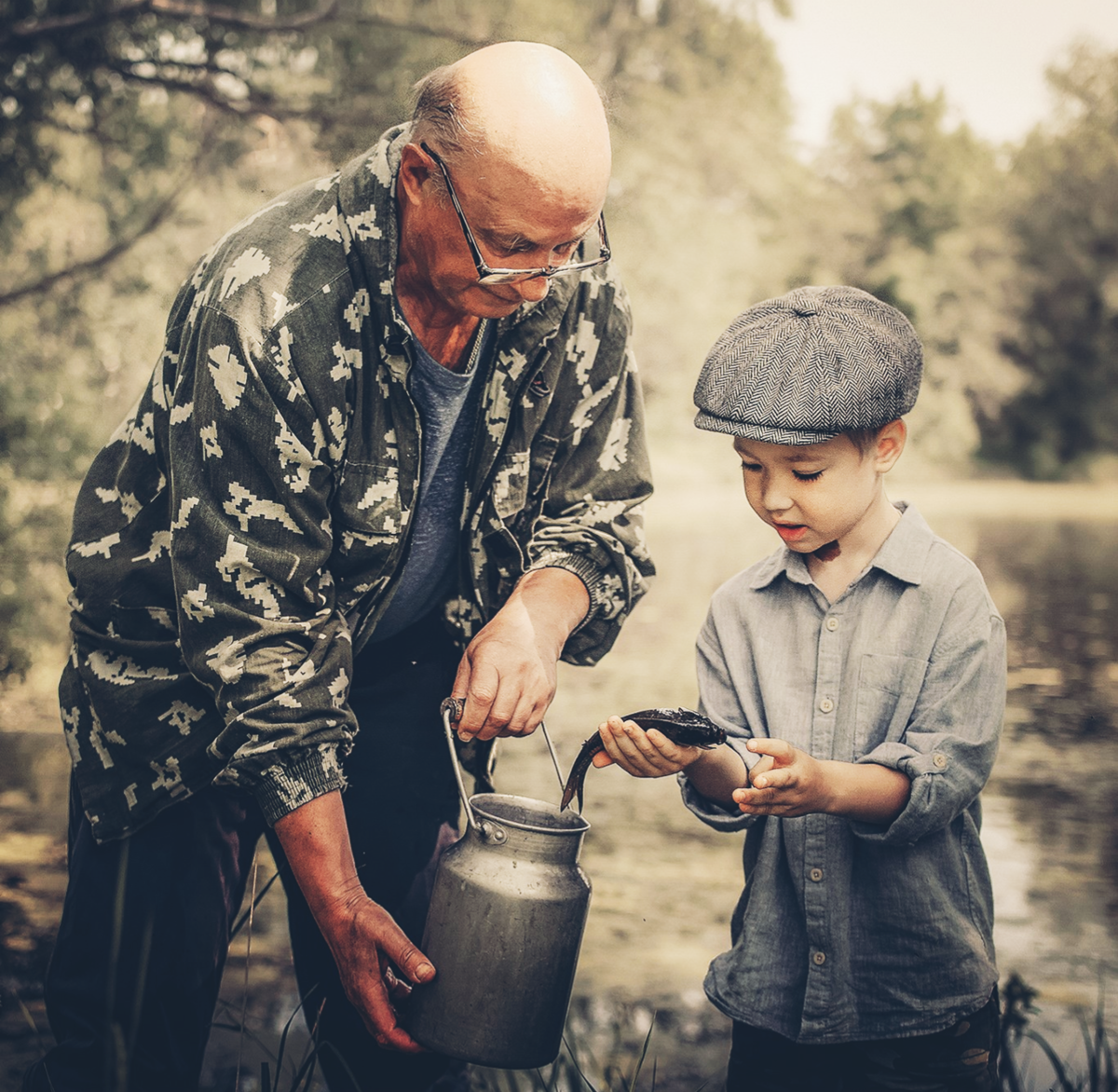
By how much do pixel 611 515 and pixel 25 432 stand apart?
193 inches

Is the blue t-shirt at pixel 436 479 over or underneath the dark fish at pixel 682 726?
over

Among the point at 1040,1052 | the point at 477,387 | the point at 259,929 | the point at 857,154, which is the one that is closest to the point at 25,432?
the point at 259,929

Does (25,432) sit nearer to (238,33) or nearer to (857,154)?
(238,33)

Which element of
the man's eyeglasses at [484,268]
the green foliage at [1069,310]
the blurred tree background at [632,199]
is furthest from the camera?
the green foliage at [1069,310]

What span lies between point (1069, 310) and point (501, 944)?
134 feet

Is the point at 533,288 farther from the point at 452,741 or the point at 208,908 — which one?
the point at 208,908

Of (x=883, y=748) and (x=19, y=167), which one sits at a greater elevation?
(x=19, y=167)

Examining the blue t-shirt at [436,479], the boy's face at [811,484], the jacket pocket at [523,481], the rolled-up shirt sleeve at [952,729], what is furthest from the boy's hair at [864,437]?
the blue t-shirt at [436,479]

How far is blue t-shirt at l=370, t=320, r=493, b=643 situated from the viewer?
2.56m

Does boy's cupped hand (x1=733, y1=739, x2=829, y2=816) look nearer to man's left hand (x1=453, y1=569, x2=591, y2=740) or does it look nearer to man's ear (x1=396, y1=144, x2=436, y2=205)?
man's left hand (x1=453, y1=569, x2=591, y2=740)

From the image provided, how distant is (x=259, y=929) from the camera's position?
15.0ft

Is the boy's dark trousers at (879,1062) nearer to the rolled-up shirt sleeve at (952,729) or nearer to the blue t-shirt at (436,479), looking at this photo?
the rolled-up shirt sleeve at (952,729)

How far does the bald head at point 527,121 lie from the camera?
222cm

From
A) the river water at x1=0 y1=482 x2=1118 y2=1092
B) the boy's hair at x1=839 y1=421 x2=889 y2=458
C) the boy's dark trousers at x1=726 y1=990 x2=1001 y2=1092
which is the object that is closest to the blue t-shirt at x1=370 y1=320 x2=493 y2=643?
the boy's hair at x1=839 y1=421 x2=889 y2=458
